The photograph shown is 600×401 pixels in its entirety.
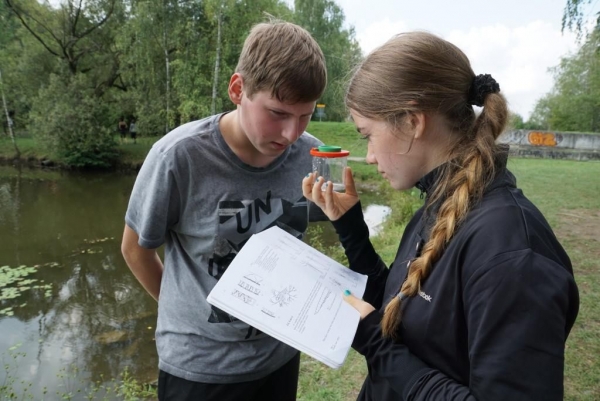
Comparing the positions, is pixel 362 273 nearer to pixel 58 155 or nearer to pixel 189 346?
pixel 189 346

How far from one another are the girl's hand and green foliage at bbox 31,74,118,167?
18925 millimetres

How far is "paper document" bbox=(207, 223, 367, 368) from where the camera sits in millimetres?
1165

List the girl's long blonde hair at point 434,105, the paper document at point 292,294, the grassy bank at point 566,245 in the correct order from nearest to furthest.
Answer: the girl's long blonde hair at point 434,105 → the paper document at point 292,294 → the grassy bank at point 566,245

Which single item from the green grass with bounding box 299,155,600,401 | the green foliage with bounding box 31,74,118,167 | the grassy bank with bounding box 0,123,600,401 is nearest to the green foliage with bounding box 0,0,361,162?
the green foliage with bounding box 31,74,118,167

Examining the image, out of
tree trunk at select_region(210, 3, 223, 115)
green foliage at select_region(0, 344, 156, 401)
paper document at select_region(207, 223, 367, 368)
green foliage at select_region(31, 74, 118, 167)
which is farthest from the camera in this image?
green foliage at select_region(31, 74, 118, 167)

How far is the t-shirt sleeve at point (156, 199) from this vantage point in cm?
141

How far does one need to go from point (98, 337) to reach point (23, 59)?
19.0 m

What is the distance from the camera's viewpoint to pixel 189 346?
57.6 inches

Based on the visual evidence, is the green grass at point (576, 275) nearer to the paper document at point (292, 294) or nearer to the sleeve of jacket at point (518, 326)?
the sleeve of jacket at point (518, 326)

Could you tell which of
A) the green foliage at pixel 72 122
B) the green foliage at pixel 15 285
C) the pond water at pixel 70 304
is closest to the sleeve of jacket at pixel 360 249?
the pond water at pixel 70 304

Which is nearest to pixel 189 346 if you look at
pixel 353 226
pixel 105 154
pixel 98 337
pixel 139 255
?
pixel 139 255

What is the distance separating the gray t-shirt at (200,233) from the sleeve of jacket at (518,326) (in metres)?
0.83

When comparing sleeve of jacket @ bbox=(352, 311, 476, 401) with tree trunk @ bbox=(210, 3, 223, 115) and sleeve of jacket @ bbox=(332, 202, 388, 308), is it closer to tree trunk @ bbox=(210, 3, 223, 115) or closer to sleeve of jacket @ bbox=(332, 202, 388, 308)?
sleeve of jacket @ bbox=(332, 202, 388, 308)

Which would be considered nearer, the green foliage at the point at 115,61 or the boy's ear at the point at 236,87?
the boy's ear at the point at 236,87
